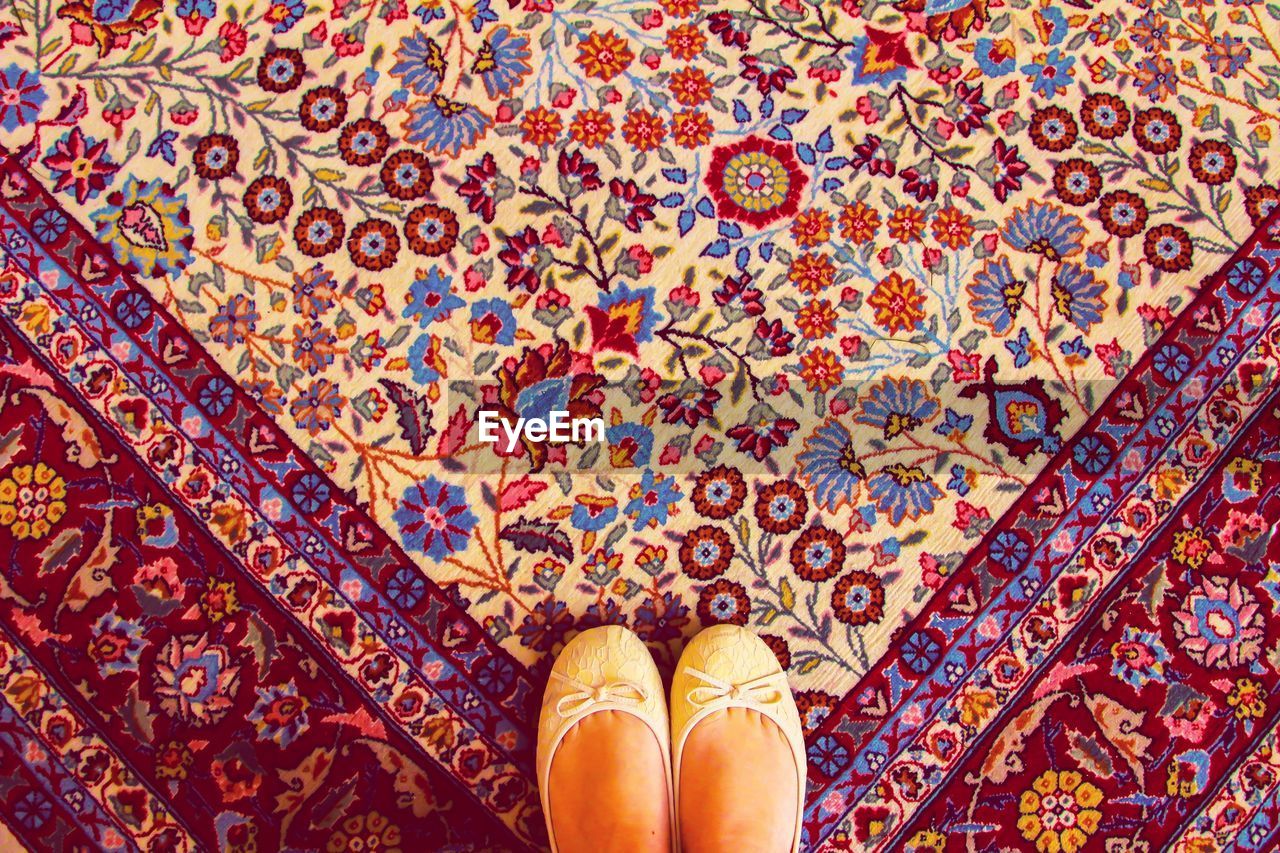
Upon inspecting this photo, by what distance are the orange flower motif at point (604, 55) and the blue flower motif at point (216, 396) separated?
1.90 ft

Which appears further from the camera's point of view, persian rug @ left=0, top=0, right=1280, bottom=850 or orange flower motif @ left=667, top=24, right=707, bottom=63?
orange flower motif @ left=667, top=24, right=707, bottom=63

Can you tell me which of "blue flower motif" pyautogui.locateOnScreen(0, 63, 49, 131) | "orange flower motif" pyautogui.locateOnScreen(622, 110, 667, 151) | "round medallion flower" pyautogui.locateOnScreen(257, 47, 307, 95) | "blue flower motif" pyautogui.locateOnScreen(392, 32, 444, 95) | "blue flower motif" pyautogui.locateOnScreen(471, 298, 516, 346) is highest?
"blue flower motif" pyautogui.locateOnScreen(0, 63, 49, 131)

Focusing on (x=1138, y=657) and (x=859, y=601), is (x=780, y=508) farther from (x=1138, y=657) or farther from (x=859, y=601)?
(x=1138, y=657)

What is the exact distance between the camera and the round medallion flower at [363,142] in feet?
3.21

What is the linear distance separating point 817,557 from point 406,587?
1.55ft

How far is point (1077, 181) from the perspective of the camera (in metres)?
1.00

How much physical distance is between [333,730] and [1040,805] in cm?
80

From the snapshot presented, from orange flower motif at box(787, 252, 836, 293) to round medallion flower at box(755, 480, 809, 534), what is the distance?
24 cm

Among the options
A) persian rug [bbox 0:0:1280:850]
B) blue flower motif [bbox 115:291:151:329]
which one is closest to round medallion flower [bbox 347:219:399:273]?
persian rug [bbox 0:0:1280:850]

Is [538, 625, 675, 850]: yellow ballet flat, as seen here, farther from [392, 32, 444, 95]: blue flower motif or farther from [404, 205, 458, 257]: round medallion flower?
[392, 32, 444, 95]: blue flower motif

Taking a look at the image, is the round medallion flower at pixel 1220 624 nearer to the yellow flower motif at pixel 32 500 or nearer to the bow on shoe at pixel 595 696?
the bow on shoe at pixel 595 696

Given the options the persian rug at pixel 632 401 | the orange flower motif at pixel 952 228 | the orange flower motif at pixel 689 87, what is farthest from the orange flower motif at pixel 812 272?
the orange flower motif at pixel 689 87

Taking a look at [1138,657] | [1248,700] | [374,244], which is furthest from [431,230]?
[1248,700]

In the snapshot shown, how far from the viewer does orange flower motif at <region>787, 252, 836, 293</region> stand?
0.97 metres
